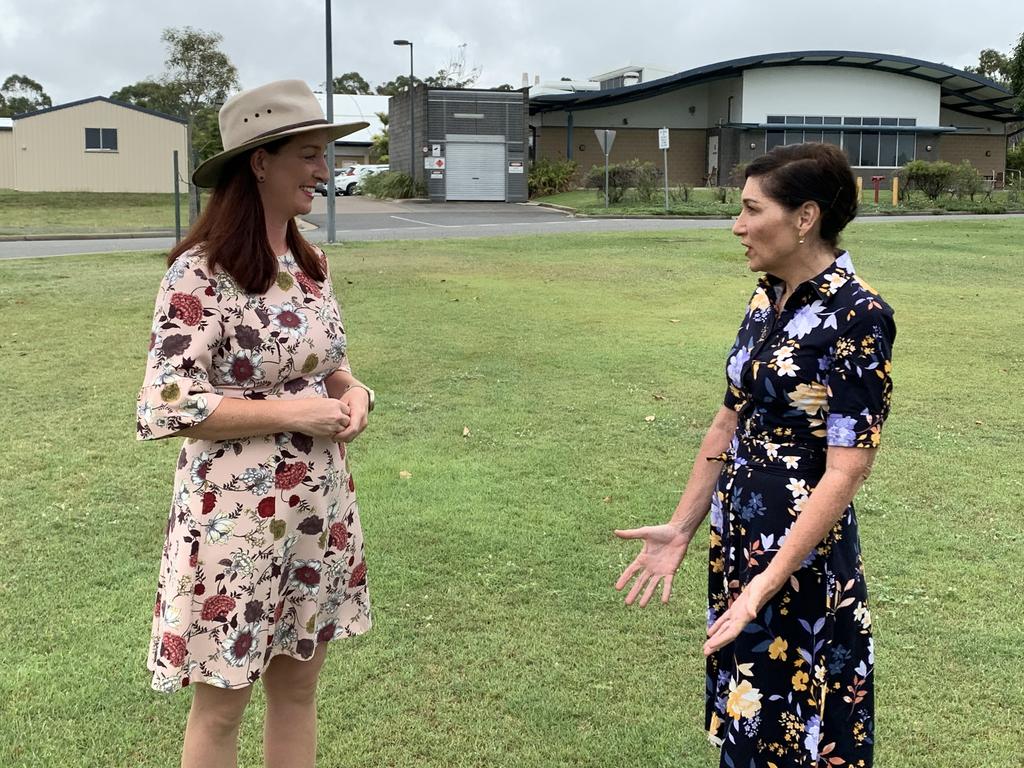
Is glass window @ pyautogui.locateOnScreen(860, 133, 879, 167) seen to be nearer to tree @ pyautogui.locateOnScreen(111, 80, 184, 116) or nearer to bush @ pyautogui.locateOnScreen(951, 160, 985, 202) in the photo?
bush @ pyautogui.locateOnScreen(951, 160, 985, 202)

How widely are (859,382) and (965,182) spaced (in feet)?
116

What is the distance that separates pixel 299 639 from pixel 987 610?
2913 mm

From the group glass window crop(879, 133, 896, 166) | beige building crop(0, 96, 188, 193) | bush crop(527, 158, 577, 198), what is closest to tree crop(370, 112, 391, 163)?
beige building crop(0, 96, 188, 193)

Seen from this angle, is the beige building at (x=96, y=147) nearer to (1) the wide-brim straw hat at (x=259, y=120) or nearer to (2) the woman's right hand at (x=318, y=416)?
(1) the wide-brim straw hat at (x=259, y=120)

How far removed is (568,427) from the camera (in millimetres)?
6652

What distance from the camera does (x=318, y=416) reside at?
230cm

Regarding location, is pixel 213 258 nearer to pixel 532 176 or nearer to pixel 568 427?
pixel 568 427

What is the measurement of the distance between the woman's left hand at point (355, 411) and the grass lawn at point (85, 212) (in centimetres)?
2490

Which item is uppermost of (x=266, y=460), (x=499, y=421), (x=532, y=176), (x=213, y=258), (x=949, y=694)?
(x=532, y=176)

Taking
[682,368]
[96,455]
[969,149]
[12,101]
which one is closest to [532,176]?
[969,149]

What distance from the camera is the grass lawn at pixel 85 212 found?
26.7m

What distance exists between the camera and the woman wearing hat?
7.30 feet

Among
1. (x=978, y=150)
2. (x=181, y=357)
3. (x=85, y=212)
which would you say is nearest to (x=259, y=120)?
(x=181, y=357)

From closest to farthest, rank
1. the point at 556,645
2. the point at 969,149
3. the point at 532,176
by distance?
the point at 556,645
the point at 532,176
the point at 969,149
